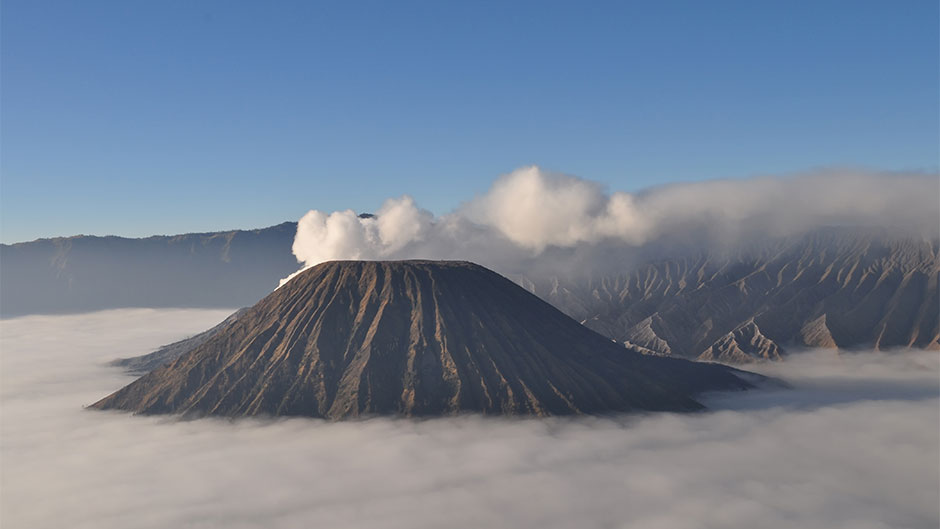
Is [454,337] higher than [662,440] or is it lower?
higher

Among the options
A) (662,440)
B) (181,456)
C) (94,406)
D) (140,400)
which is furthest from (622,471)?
(94,406)

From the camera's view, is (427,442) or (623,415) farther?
(623,415)

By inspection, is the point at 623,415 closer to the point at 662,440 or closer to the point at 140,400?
the point at 662,440

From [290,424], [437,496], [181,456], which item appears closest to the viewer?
[437,496]

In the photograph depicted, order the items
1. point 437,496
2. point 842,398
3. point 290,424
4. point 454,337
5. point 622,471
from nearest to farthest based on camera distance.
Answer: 1. point 437,496
2. point 622,471
3. point 290,424
4. point 454,337
5. point 842,398

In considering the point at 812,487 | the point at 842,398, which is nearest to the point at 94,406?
the point at 812,487

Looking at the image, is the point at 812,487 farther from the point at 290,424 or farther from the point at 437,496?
the point at 290,424
